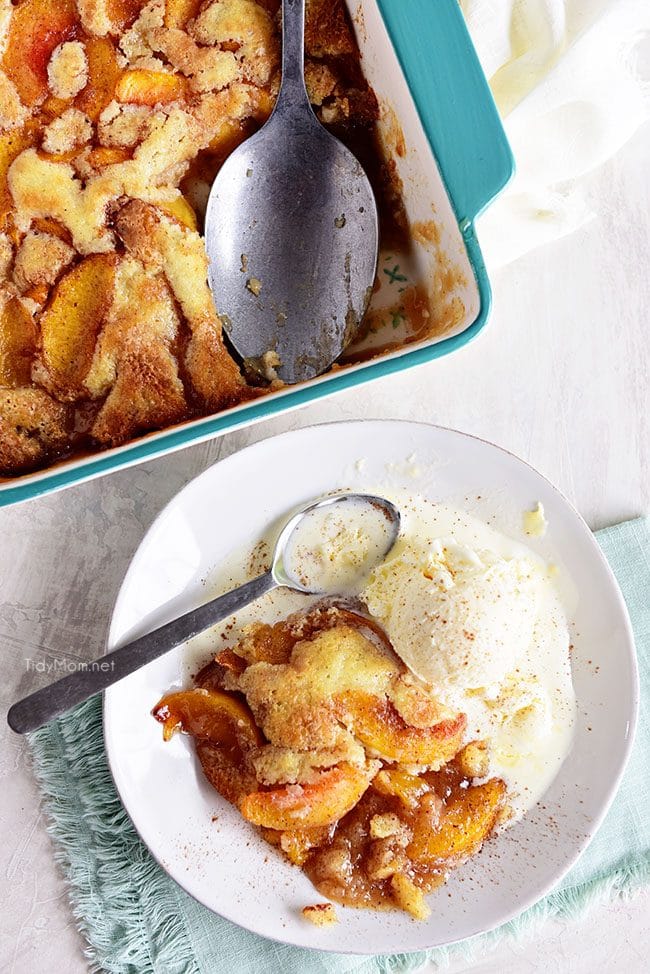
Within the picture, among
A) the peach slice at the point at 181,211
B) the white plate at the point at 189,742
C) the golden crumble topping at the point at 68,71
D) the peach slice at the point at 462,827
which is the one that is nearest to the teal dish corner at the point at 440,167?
the white plate at the point at 189,742

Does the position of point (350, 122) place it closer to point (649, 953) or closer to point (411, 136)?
point (411, 136)

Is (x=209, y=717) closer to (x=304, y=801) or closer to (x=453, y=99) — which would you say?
(x=304, y=801)

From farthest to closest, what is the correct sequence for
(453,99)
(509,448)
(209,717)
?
(509,448) < (209,717) < (453,99)

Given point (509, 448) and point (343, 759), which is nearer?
point (343, 759)

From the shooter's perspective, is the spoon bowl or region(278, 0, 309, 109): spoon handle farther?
the spoon bowl

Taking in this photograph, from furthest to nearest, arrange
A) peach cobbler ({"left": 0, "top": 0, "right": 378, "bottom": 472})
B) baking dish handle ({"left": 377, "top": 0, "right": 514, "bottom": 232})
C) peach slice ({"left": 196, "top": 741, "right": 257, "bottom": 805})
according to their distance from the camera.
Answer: peach slice ({"left": 196, "top": 741, "right": 257, "bottom": 805})
peach cobbler ({"left": 0, "top": 0, "right": 378, "bottom": 472})
baking dish handle ({"left": 377, "top": 0, "right": 514, "bottom": 232})

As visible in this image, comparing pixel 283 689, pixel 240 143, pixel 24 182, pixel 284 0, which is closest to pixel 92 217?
pixel 24 182

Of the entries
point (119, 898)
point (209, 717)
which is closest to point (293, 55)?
point (209, 717)

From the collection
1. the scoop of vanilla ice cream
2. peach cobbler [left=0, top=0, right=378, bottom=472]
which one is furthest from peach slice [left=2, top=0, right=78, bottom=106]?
the scoop of vanilla ice cream

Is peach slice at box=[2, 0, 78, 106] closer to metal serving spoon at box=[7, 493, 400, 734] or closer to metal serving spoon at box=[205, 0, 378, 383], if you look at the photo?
metal serving spoon at box=[205, 0, 378, 383]
